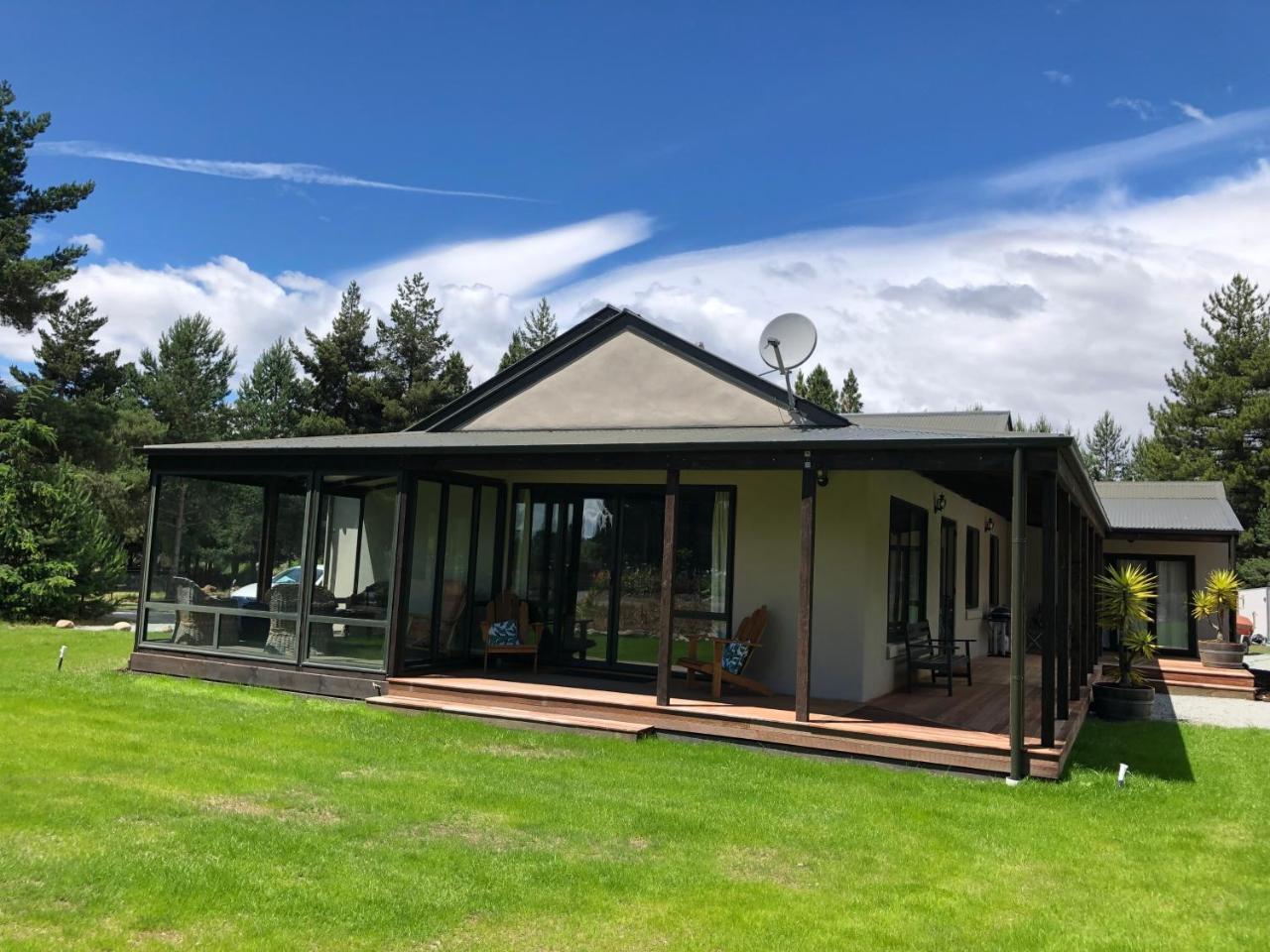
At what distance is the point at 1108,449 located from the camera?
50469 mm

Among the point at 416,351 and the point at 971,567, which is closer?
the point at 971,567

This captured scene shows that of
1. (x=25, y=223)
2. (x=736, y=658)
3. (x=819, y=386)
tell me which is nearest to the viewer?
(x=736, y=658)

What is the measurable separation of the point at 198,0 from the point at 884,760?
11569 mm

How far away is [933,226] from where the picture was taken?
1939cm

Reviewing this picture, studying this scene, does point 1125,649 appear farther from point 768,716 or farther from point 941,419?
point 768,716

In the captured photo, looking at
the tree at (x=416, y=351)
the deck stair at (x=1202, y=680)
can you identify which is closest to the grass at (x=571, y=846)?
the deck stair at (x=1202, y=680)

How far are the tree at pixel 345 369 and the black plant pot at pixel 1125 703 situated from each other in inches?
1116

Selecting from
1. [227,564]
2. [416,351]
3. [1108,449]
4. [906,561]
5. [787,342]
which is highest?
[416,351]

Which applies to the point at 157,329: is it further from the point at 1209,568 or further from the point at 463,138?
the point at 1209,568

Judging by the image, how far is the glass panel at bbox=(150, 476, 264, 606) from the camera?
430 inches

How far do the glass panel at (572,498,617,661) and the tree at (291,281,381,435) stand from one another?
83.6 feet

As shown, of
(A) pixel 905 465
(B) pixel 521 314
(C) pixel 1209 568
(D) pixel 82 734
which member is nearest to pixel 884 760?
(A) pixel 905 465

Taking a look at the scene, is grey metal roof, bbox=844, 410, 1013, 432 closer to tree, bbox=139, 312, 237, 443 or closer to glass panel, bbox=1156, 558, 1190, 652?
glass panel, bbox=1156, 558, 1190, 652

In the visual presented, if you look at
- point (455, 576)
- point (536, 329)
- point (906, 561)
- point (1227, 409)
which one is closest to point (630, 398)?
point (455, 576)
